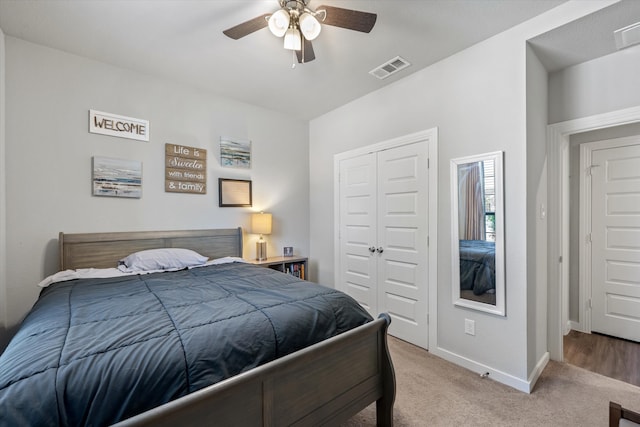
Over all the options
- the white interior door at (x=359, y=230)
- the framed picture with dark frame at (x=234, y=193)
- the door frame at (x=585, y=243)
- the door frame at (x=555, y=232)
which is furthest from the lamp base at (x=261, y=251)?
the door frame at (x=585, y=243)

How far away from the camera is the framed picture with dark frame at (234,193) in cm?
354

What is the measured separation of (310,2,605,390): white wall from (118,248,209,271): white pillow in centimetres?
242

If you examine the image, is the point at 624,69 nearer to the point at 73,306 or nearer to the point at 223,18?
the point at 223,18

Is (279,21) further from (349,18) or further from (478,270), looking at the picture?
(478,270)

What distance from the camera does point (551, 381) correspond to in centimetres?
230

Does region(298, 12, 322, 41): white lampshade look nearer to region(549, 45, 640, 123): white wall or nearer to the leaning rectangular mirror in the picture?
the leaning rectangular mirror

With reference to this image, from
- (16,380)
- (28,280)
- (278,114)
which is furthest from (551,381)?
(28,280)

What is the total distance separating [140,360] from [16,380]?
337mm

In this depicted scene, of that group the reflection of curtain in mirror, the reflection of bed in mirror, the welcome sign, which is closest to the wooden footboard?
the reflection of bed in mirror

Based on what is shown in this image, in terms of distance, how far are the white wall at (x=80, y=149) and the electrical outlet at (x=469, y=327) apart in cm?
252

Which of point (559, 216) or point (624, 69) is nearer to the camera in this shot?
point (624, 69)

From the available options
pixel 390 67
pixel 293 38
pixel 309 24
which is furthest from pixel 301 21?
pixel 390 67

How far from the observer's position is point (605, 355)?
8.91 ft

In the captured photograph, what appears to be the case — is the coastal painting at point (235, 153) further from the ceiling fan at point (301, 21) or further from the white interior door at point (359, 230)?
the ceiling fan at point (301, 21)
